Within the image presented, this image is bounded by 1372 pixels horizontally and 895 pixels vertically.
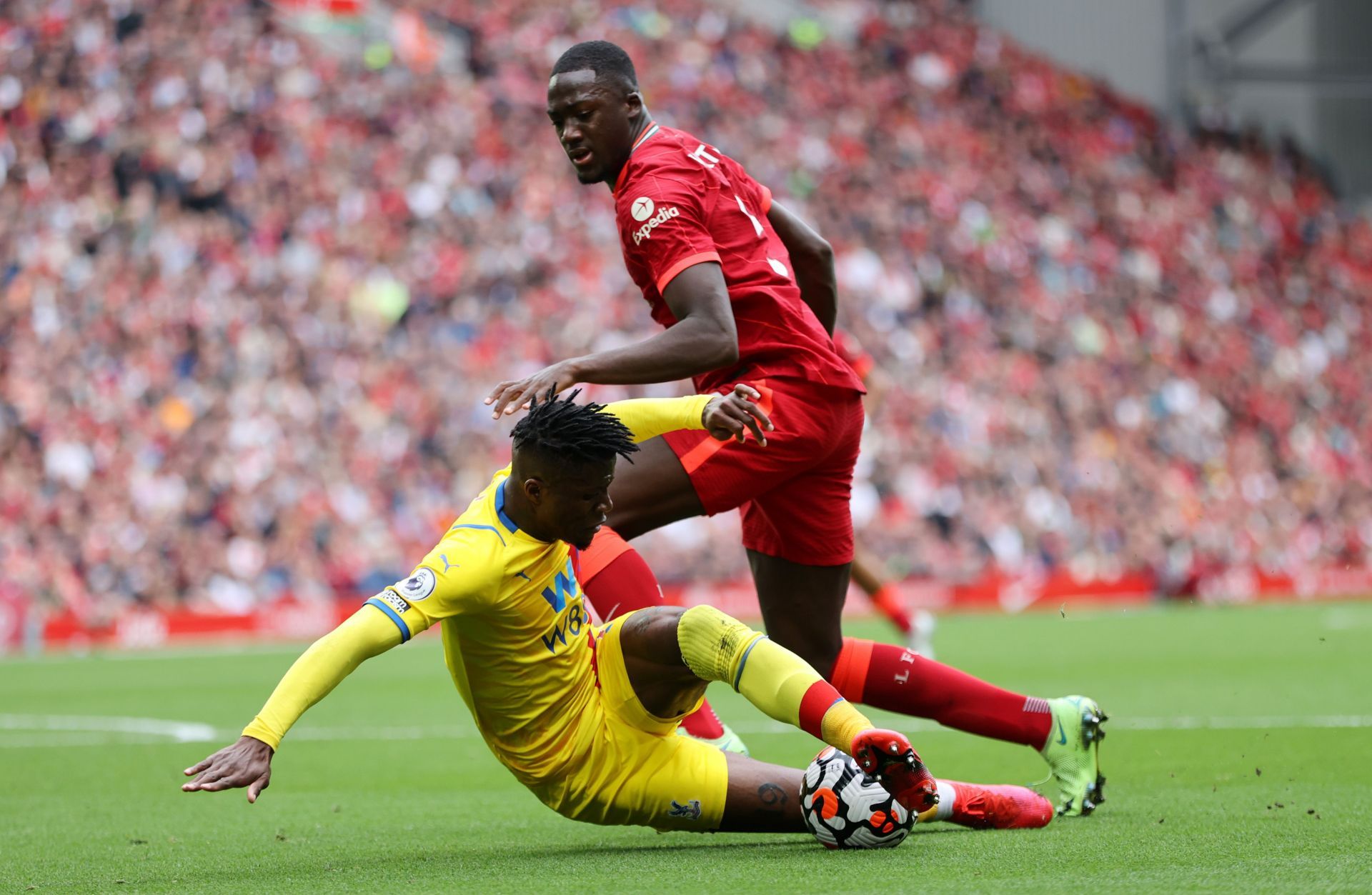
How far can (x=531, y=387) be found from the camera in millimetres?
4457

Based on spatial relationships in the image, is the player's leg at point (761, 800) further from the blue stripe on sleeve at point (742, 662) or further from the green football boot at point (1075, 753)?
the green football boot at point (1075, 753)

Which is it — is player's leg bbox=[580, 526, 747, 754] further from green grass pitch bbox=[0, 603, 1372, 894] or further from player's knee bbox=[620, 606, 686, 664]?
green grass pitch bbox=[0, 603, 1372, 894]

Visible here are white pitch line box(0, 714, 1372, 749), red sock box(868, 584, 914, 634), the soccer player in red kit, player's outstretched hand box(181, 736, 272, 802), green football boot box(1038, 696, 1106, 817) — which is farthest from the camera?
red sock box(868, 584, 914, 634)

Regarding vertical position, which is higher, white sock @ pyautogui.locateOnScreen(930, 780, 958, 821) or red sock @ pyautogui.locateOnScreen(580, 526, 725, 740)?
red sock @ pyautogui.locateOnScreen(580, 526, 725, 740)

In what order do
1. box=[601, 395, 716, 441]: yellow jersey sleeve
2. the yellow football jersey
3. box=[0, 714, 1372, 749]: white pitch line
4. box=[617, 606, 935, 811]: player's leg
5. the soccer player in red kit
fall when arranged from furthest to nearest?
box=[0, 714, 1372, 749]: white pitch line
the soccer player in red kit
box=[601, 395, 716, 441]: yellow jersey sleeve
the yellow football jersey
box=[617, 606, 935, 811]: player's leg

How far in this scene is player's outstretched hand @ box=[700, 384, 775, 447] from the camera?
4.49 metres

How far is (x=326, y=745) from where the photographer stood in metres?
8.78

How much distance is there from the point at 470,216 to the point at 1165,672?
11.9m

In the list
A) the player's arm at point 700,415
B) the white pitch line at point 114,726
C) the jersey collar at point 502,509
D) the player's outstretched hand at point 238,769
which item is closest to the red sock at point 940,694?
the player's arm at point 700,415

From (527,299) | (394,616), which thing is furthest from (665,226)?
(527,299)

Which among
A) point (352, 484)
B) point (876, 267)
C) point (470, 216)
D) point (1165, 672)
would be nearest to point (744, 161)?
point (876, 267)

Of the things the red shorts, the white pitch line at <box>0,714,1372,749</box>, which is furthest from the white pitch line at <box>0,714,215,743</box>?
the red shorts

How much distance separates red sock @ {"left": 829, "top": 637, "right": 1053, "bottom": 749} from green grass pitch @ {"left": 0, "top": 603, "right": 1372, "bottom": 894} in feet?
1.21

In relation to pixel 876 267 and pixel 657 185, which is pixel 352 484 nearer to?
pixel 876 267
